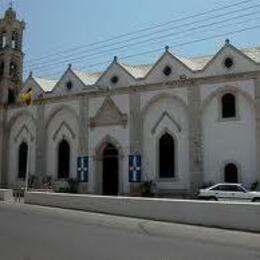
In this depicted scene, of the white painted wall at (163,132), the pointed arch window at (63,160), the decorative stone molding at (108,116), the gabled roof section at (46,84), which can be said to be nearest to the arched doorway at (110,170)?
the decorative stone molding at (108,116)

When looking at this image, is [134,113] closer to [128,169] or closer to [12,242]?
[128,169]

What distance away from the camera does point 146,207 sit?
18141 mm

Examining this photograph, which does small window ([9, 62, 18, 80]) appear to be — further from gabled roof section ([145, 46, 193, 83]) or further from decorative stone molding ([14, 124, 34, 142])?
gabled roof section ([145, 46, 193, 83])

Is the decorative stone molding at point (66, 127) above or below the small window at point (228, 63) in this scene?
below

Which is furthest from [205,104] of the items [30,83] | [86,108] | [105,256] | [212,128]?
[105,256]

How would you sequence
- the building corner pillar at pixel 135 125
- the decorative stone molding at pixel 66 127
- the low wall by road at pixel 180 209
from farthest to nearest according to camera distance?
1. the decorative stone molding at pixel 66 127
2. the building corner pillar at pixel 135 125
3. the low wall by road at pixel 180 209

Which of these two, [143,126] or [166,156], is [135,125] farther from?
[166,156]

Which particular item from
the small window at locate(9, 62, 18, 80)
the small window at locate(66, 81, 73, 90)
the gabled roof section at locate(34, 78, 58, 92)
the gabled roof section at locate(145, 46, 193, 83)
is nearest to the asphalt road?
the gabled roof section at locate(145, 46, 193, 83)

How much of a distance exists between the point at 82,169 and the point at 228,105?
36.4ft

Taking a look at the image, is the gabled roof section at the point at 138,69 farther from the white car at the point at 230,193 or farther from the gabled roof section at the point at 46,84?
the white car at the point at 230,193

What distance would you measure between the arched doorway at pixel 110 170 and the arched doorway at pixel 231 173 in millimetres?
7900

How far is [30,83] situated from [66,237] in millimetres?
29449

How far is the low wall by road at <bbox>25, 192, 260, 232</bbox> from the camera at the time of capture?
585 inches

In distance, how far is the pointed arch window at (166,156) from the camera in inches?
1282
